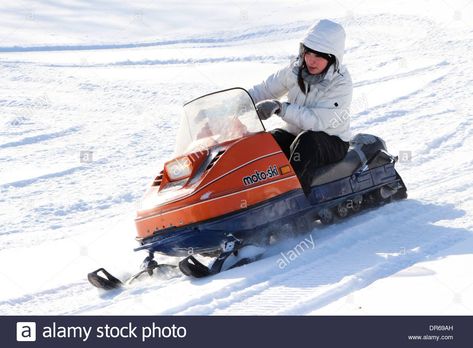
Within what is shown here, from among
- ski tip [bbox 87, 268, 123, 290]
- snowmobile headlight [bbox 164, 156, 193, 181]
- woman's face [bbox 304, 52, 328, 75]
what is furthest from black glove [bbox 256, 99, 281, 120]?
ski tip [bbox 87, 268, 123, 290]

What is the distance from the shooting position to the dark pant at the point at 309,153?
21.1 ft

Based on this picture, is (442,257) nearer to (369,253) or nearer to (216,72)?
(369,253)

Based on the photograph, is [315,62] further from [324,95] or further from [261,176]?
[261,176]

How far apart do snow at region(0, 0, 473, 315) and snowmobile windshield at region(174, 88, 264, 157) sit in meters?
0.90

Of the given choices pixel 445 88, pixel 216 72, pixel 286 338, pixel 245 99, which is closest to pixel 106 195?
pixel 245 99

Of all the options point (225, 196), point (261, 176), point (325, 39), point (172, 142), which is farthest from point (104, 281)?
point (172, 142)

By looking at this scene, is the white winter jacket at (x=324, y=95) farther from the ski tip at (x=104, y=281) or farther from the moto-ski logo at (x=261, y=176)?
the ski tip at (x=104, y=281)

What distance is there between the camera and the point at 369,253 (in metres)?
5.84

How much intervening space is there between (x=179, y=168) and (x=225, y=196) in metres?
0.48

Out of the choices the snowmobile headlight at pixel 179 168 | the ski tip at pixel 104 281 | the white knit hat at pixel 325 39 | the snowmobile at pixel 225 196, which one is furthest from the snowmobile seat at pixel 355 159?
the ski tip at pixel 104 281

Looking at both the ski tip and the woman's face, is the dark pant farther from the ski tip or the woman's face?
the ski tip

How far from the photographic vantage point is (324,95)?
263 inches

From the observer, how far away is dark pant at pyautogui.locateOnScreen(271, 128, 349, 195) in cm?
642

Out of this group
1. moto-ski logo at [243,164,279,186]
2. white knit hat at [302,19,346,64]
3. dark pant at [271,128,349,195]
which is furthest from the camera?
white knit hat at [302,19,346,64]
